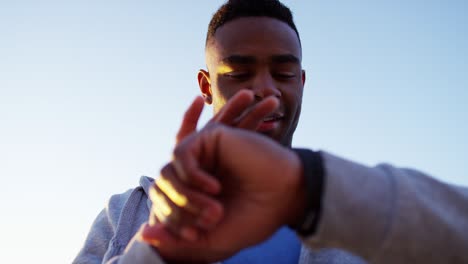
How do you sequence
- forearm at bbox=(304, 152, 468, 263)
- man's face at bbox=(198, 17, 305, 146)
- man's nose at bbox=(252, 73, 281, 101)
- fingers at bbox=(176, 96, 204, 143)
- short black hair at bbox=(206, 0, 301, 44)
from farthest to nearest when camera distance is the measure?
1. short black hair at bbox=(206, 0, 301, 44)
2. man's face at bbox=(198, 17, 305, 146)
3. man's nose at bbox=(252, 73, 281, 101)
4. fingers at bbox=(176, 96, 204, 143)
5. forearm at bbox=(304, 152, 468, 263)

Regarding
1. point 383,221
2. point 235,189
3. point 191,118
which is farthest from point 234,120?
point 383,221

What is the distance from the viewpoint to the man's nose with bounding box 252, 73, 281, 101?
2709 millimetres

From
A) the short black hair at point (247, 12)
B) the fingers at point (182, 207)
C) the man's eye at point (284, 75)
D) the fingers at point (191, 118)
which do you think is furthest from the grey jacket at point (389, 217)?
the short black hair at point (247, 12)

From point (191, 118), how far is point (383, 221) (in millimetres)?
740

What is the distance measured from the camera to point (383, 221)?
1.15m

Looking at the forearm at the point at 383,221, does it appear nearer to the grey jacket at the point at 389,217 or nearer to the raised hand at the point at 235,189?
the grey jacket at the point at 389,217

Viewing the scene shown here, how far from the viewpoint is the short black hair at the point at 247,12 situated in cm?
327

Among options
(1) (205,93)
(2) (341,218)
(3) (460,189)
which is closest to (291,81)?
(1) (205,93)

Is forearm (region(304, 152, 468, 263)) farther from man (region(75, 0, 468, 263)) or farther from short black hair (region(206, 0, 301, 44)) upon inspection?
short black hair (region(206, 0, 301, 44))

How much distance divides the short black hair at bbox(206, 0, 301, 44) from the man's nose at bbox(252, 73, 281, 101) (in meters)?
0.65

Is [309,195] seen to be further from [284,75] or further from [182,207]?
[284,75]

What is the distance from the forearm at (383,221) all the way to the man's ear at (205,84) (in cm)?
232

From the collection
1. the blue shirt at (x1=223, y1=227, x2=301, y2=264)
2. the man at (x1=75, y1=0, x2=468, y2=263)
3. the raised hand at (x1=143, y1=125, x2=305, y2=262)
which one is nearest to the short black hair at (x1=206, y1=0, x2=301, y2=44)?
the man at (x1=75, y1=0, x2=468, y2=263)

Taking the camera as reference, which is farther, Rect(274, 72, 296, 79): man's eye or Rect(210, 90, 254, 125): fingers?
Rect(274, 72, 296, 79): man's eye
